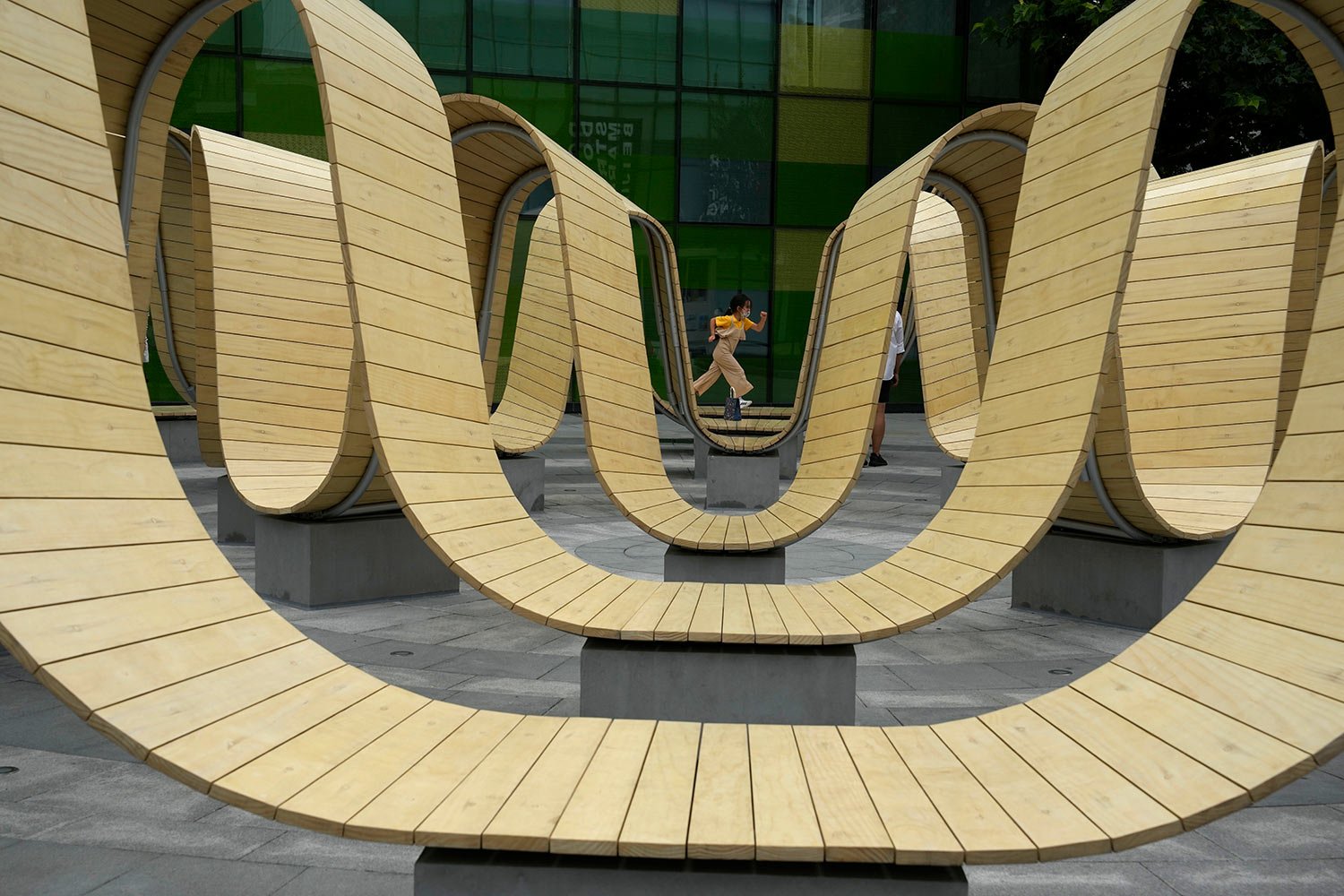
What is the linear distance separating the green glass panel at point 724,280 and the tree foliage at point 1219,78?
221 inches

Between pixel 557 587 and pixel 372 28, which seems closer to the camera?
pixel 557 587

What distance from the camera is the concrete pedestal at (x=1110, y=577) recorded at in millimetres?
6102

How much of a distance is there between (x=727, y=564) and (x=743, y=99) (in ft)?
51.8

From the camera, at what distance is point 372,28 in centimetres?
570

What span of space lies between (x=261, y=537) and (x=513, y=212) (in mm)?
3898

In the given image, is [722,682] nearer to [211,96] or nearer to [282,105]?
[282,105]

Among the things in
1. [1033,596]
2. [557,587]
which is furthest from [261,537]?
[1033,596]

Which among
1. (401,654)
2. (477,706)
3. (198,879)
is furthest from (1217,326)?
(198,879)

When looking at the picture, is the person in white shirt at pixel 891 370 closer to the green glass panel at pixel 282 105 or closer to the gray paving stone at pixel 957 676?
the gray paving stone at pixel 957 676

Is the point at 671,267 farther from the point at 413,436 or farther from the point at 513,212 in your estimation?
the point at 413,436

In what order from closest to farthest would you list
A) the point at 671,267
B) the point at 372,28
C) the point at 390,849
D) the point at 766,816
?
the point at 766,816, the point at 390,849, the point at 372,28, the point at 671,267

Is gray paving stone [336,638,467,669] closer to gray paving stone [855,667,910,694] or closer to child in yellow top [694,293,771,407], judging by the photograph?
gray paving stone [855,667,910,694]

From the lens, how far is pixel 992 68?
20.8 metres

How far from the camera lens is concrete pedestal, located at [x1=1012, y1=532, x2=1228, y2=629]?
610cm
